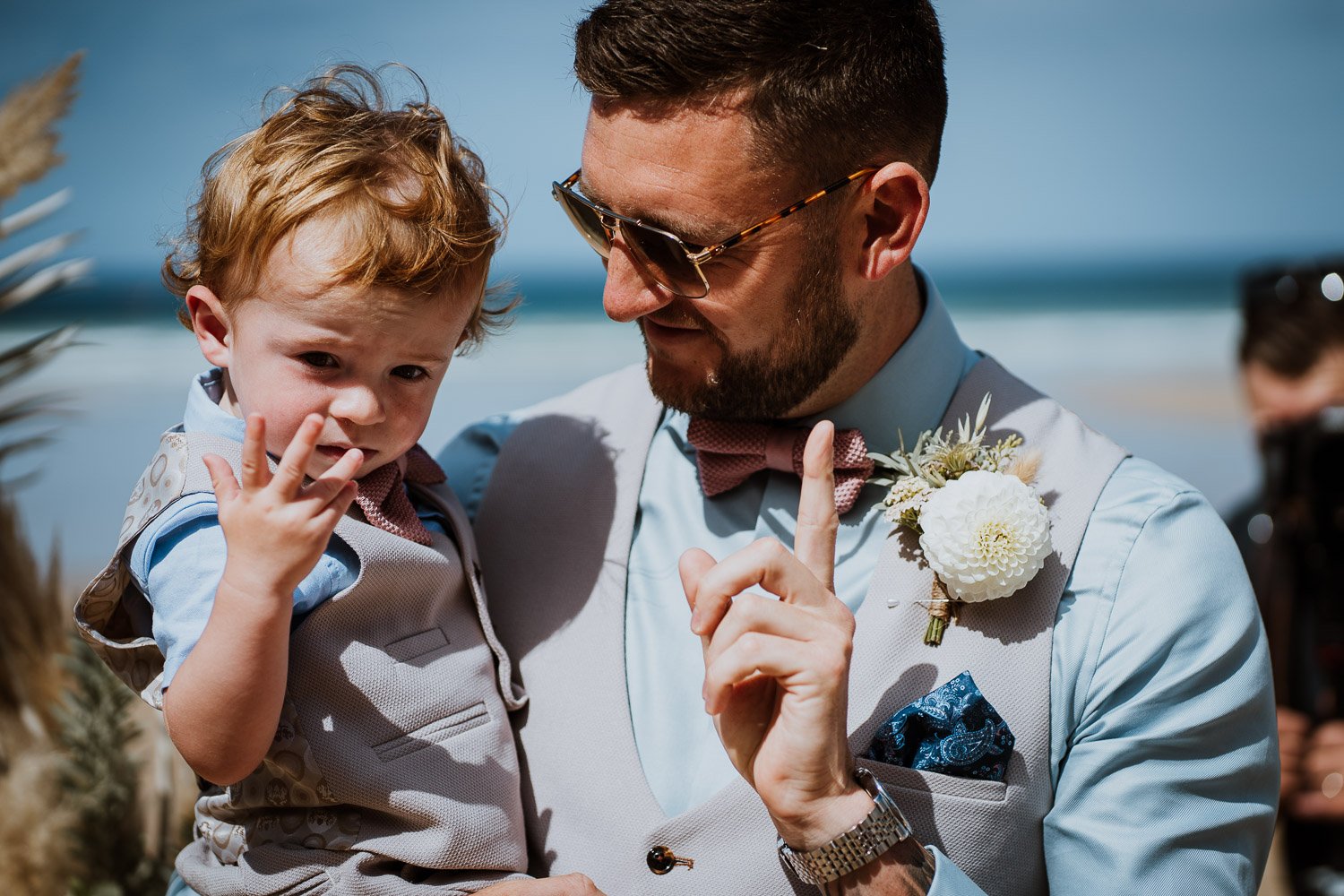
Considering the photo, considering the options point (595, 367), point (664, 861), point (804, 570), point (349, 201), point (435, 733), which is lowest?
point (595, 367)

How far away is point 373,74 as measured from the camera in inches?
98.5

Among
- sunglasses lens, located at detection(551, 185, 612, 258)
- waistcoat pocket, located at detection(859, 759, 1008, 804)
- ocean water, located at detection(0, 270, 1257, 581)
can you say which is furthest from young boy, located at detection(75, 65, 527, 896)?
ocean water, located at detection(0, 270, 1257, 581)

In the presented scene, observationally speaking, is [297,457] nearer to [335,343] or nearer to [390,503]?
[335,343]

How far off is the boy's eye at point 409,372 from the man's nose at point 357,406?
114mm

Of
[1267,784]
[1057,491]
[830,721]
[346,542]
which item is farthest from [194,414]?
[1267,784]

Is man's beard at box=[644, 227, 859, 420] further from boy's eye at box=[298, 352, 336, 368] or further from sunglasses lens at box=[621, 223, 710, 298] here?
boy's eye at box=[298, 352, 336, 368]

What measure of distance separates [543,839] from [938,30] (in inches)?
71.5

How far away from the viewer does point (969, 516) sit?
2.12 metres

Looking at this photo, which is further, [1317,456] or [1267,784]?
[1317,456]

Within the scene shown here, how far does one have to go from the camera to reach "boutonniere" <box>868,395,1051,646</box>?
208 cm

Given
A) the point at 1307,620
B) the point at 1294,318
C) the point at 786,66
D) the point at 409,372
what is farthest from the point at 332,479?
the point at 1294,318

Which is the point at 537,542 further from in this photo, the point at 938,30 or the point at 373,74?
the point at 938,30

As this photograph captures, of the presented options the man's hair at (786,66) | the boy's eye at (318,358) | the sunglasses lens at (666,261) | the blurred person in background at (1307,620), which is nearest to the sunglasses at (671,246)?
the sunglasses lens at (666,261)

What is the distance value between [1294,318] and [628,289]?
3.17 metres
